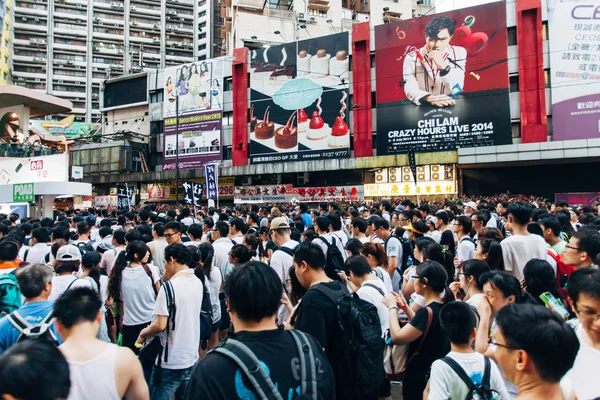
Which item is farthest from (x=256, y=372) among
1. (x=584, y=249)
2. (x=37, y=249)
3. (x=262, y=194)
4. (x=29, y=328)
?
(x=262, y=194)

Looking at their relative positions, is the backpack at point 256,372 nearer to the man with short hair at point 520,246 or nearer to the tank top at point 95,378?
the tank top at point 95,378

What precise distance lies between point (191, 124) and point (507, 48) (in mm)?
A: 22067

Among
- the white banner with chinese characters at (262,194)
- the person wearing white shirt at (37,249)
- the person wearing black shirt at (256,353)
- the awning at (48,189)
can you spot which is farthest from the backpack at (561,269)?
the white banner with chinese characters at (262,194)

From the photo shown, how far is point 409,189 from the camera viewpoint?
25.6 m

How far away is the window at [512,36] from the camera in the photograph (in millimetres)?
23828

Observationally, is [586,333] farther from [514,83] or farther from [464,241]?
[514,83]

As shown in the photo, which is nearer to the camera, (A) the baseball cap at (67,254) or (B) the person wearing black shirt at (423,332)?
(B) the person wearing black shirt at (423,332)

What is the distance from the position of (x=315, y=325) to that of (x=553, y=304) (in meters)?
1.63

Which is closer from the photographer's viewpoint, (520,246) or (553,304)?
(553,304)

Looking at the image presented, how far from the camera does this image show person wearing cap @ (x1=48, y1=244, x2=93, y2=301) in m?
3.95

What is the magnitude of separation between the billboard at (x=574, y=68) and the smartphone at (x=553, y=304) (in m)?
23.0

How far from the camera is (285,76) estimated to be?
29188 millimetres

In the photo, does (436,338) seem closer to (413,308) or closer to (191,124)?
(413,308)

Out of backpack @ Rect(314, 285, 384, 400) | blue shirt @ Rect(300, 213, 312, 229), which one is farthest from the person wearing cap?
blue shirt @ Rect(300, 213, 312, 229)
